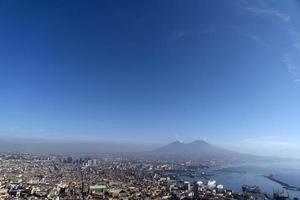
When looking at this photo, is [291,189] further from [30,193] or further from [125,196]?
[30,193]

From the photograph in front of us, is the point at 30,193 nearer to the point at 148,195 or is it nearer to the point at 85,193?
the point at 85,193

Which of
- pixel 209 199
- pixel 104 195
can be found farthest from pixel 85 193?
pixel 209 199

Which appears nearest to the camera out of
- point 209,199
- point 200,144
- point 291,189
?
point 209,199

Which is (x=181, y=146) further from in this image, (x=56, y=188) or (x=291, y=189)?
(x=56, y=188)

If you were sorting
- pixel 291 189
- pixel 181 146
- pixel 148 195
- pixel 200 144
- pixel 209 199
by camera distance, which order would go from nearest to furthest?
pixel 209 199, pixel 148 195, pixel 291 189, pixel 181 146, pixel 200 144

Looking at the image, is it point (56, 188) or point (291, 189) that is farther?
point (291, 189)

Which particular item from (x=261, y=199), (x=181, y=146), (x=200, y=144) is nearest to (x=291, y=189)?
(x=261, y=199)

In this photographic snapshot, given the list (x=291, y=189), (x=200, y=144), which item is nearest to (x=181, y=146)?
(x=200, y=144)

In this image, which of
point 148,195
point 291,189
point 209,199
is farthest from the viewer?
point 291,189

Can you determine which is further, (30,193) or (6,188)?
(6,188)
